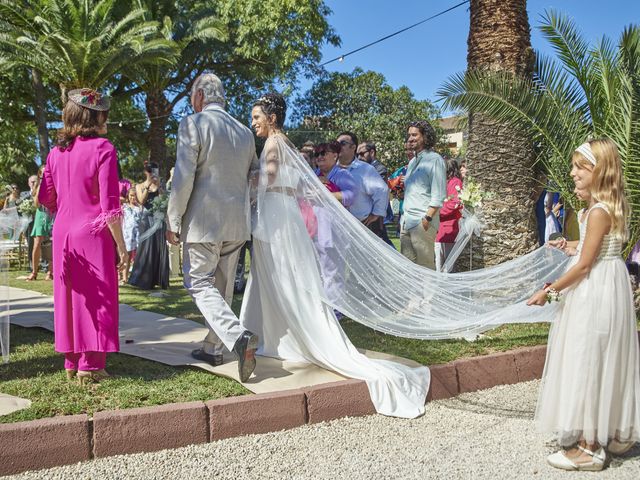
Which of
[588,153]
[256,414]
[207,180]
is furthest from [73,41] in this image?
[588,153]

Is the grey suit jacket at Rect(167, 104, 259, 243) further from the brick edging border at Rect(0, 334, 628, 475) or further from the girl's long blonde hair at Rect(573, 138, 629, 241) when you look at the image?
the girl's long blonde hair at Rect(573, 138, 629, 241)

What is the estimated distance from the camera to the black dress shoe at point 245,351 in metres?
4.52

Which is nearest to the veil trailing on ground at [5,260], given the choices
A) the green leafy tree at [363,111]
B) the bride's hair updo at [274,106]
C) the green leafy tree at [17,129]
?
the bride's hair updo at [274,106]

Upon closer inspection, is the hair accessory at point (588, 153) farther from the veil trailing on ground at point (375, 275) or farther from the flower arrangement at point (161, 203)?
the flower arrangement at point (161, 203)

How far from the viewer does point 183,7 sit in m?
28.5

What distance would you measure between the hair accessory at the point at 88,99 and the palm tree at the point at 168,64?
21139mm

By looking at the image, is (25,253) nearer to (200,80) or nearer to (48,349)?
(48,349)

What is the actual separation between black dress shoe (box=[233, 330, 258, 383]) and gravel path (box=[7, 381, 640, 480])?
23.0 inches

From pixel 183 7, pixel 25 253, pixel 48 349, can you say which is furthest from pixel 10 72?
pixel 48 349

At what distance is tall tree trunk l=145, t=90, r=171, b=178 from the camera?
27891 millimetres

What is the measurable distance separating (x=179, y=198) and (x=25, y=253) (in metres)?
12.9

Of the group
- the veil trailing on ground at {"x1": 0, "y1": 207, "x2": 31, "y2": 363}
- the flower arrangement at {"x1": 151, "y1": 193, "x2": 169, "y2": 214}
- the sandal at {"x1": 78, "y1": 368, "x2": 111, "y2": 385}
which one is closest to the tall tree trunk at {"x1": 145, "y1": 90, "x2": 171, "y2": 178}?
the flower arrangement at {"x1": 151, "y1": 193, "x2": 169, "y2": 214}

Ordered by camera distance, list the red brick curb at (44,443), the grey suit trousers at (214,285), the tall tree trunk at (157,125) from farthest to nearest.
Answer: the tall tree trunk at (157,125)
the grey suit trousers at (214,285)
the red brick curb at (44,443)

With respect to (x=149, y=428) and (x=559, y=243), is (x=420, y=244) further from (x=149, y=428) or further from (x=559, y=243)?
(x=149, y=428)
